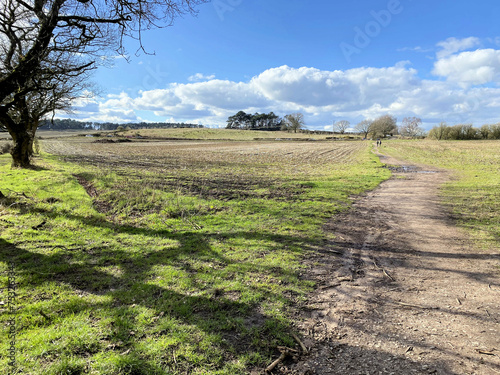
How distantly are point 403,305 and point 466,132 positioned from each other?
11808 centimetres

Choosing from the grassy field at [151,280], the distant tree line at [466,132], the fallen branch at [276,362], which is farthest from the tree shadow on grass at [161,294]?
the distant tree line at [466,132]

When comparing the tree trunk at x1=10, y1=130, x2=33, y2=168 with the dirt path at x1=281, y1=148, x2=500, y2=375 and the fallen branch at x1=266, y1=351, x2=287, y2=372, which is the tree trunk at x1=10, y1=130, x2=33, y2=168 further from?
the fallen branch at x1=266, y1=351, x2=287, y2=372

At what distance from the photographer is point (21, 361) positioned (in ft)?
9.84

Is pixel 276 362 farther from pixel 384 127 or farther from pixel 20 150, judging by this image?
pixel 384 127

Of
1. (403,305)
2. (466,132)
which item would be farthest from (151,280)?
(466,132)

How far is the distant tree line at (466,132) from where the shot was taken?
88.2 metres

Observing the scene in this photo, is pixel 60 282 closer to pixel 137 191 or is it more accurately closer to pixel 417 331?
pixel 417 331

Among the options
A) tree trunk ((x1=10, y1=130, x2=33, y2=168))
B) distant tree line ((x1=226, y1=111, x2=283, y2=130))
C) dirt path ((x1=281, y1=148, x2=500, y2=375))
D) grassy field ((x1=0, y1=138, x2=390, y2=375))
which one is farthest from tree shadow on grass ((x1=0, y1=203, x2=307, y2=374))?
distant tree line ((x1=226, y1=111, x2=283, y2=130))

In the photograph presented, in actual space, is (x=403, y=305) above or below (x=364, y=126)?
below

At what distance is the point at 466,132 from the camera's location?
304 feet

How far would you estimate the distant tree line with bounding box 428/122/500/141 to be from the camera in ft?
290

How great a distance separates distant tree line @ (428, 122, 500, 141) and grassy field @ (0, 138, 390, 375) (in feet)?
360

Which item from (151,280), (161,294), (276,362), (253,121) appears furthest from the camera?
(253,121)

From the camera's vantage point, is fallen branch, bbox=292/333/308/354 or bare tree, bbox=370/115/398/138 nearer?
fallen branch, bbox=292/333/308/354
